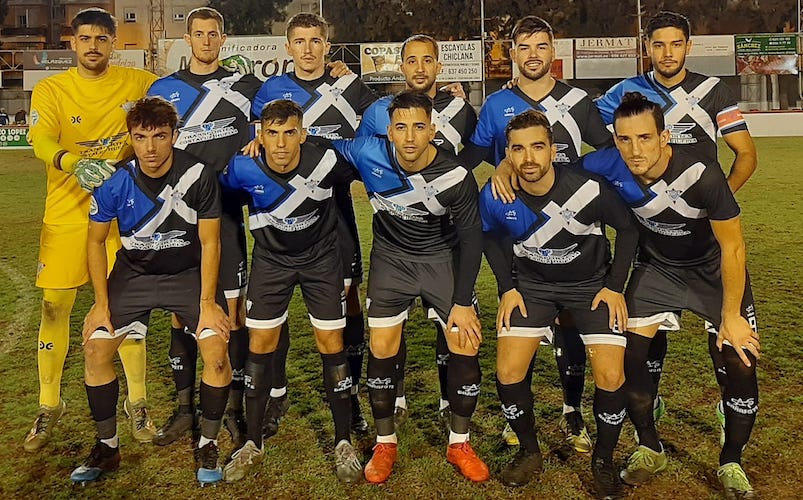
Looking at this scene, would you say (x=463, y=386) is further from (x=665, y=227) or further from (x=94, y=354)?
(x=94, y=354)

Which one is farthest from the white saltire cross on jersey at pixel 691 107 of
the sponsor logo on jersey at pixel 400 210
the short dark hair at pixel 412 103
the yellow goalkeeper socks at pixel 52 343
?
the yellow goalkeeper socks at pixel 52 343

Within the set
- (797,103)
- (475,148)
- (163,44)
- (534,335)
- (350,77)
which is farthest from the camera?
(797,103)

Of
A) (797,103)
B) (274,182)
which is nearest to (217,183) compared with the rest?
(274,182)

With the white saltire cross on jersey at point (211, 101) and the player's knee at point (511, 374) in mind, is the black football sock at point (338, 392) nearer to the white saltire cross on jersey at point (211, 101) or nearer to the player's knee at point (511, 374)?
the player's knee at point (511, 374)

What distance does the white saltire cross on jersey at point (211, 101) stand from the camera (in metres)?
4.72

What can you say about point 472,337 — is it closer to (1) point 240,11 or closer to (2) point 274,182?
(2) point 274,182

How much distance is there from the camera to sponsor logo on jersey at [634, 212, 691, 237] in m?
3.92

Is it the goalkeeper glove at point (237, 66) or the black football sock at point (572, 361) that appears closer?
the black football sock at point (572, 361)

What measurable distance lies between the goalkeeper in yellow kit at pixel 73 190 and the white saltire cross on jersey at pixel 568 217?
276 cm

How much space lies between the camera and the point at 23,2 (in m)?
54.0

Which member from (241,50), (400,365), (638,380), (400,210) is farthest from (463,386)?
(241,50)

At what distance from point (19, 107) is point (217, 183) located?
43.3 m

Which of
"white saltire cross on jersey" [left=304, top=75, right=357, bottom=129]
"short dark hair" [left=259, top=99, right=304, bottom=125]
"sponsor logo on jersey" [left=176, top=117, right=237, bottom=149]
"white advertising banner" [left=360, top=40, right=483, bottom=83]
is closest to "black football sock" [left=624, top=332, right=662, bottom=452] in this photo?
"short dark hair" [left=259, top=99, right=304, bottom=125]

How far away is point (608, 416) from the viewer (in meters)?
3.87
